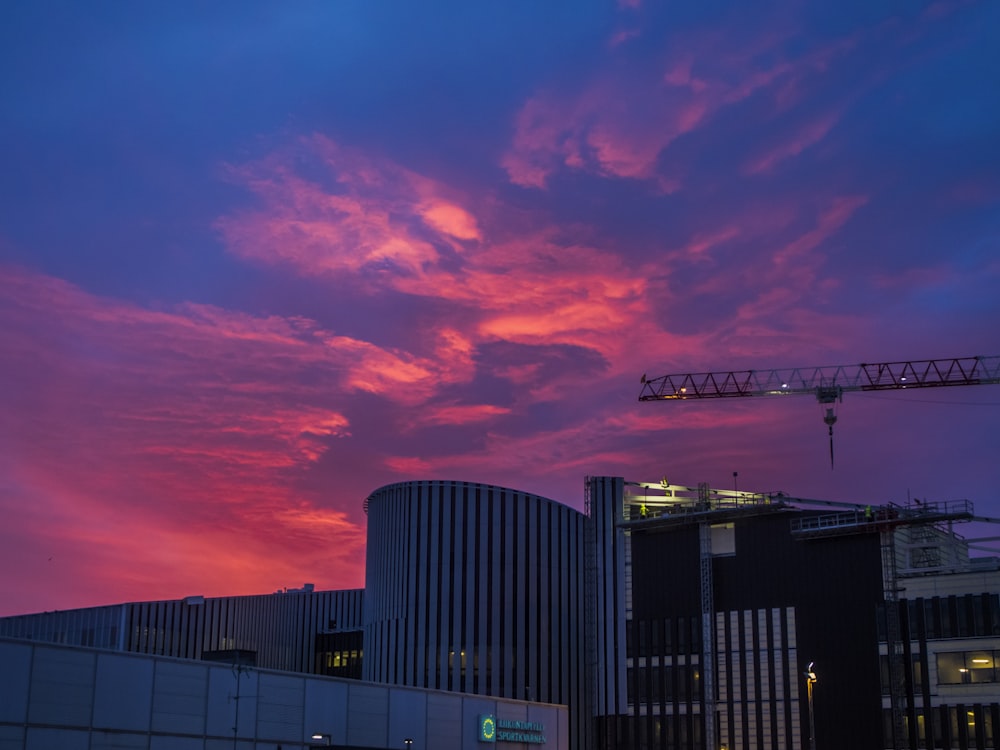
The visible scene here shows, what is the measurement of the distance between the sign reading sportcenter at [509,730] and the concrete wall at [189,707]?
1.84m

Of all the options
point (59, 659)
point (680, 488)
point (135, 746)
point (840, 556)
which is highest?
point (680, 488)

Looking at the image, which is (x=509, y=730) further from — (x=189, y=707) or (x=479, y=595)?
(x=479, y=595)

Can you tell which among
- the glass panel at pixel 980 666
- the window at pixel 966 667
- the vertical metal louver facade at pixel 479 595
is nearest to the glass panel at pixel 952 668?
the window at pixel 966 667

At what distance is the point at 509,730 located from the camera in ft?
268

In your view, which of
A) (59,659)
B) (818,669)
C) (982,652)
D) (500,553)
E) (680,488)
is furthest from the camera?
(680,488)

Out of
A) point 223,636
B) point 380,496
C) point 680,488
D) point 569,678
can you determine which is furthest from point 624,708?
point 223,636

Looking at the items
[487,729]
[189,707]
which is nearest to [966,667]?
[487,729]

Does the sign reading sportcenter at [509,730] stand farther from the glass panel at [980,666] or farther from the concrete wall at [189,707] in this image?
the glass panel at [980,666]

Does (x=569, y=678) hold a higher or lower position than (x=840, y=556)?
lower

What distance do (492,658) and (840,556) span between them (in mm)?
36441

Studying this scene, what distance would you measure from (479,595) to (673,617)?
20.8m

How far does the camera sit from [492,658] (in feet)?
419

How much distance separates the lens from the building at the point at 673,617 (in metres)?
117

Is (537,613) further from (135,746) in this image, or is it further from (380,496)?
(135,746)
